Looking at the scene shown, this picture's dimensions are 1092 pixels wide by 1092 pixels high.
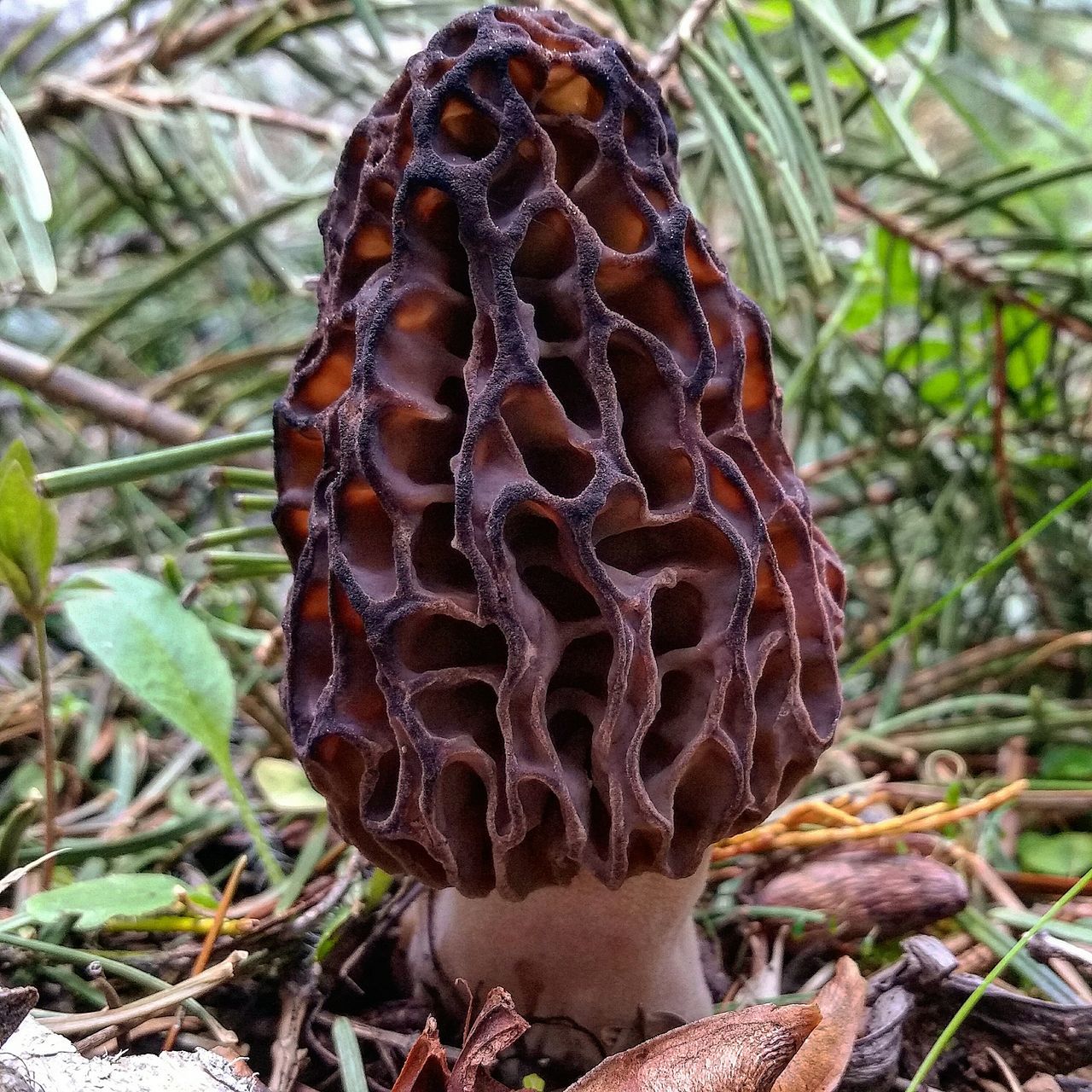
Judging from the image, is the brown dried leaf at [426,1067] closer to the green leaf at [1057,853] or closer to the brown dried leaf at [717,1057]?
the brown dried leaf at [717,1057]

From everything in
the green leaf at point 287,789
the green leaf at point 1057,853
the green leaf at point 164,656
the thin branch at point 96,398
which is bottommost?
the green leaf at point 1057,853

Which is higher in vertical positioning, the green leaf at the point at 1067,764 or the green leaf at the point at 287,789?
the green leaf at the point at 287,789

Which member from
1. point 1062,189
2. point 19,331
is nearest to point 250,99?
point 19,331

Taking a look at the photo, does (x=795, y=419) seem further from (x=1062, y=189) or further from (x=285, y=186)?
(x=1062, y=189)

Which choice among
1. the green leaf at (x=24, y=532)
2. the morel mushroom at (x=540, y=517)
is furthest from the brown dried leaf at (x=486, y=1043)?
the green leaf at (x=24, y=532)

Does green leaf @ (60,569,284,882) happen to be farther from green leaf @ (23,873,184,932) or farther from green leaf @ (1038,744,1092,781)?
green leaf @ (1038,744,1092,781)

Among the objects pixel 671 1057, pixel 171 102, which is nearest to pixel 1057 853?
pixel 671 1057
